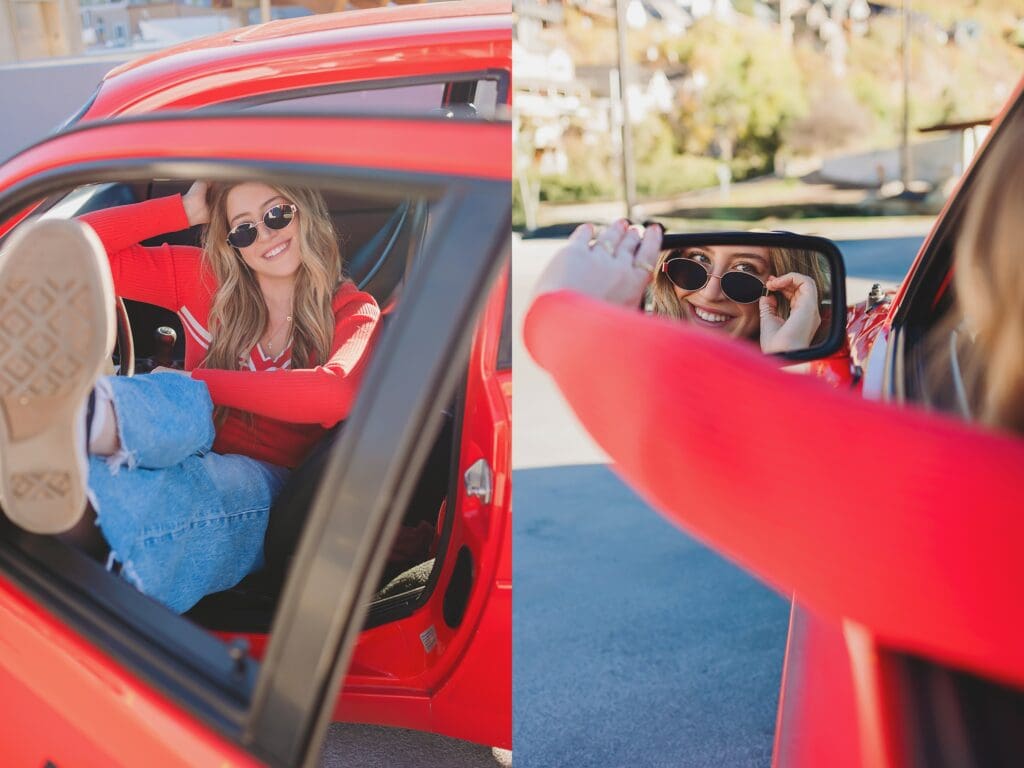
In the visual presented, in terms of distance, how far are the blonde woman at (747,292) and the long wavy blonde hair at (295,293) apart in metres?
0.73

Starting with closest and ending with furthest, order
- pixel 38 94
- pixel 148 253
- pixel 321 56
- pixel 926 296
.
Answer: pixel 926 296
pixel 321 56
pixel 148 253
pixel 38 94

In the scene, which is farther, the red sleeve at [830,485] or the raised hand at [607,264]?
the raised hand at [607,264]

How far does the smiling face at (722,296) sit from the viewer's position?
2.77 feet

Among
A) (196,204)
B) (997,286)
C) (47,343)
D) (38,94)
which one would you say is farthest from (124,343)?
(38,94)

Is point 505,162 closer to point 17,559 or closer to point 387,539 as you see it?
point 387,539

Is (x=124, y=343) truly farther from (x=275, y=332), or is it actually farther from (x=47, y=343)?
(x=47, y=343)

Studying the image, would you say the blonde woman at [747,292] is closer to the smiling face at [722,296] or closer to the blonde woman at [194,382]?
the smiling face at [722,296]

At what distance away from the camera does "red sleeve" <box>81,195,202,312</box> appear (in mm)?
1729

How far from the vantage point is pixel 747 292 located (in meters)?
0.96

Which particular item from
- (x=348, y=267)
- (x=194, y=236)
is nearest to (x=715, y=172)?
(x=348, y=267)

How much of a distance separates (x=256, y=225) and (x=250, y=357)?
22cm

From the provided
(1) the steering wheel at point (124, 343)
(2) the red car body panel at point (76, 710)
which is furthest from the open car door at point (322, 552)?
(1) the steering wheel at point (124, 343)

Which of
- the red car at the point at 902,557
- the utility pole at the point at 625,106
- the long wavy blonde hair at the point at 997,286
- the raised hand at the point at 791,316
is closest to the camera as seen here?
the red car at the point at 902,557

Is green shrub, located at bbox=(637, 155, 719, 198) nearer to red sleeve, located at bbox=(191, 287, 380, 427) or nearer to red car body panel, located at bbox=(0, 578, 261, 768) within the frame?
red sleeve, located at bbox=(191, 287, 380, 427)
